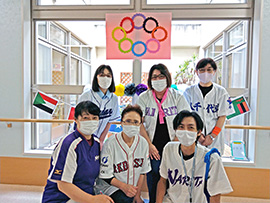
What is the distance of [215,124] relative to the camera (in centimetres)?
199

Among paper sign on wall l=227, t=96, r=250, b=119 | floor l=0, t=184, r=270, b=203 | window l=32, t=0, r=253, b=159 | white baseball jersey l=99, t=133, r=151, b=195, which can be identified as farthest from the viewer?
window l=32, t=0, r=253, b=159

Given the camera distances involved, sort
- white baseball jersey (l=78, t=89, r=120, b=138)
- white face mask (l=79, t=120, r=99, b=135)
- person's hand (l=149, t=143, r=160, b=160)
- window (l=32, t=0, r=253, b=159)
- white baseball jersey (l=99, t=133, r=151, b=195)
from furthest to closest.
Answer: window (l=32, t=0, r=253, b=159)
white baseball jersey (l=78, t=89, r=120, b=138)
person's hand (l=149, t=143, r=160, b=160)
white baseball jersey (l=99, t=133, r=151, b=195)
white face mask (l=79, t=120, r=99, b=135)

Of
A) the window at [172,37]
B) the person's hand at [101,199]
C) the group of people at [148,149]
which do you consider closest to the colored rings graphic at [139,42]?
the window at [172,37]

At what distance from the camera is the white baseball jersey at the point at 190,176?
1343 mm

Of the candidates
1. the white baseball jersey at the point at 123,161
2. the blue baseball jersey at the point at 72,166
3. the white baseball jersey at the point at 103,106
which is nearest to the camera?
the blue baseball jersey at the point at 72,166

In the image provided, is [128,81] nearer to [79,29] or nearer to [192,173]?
[79,29]

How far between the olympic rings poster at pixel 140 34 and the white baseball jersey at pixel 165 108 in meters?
Result: 0.90

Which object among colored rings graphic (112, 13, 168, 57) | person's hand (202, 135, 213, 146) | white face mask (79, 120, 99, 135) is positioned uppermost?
colored rings graphic (112, 13, 168, 57)

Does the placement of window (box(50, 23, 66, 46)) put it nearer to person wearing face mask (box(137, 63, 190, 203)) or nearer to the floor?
person wearing face mask (box(137, 63, 190, 203))

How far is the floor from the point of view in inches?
89.2

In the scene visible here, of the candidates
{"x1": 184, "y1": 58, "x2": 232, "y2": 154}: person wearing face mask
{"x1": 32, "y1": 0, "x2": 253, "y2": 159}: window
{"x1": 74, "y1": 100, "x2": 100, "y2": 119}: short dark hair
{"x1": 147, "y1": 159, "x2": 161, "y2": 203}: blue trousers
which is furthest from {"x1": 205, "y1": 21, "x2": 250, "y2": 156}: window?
{"x1": 74, "y1": 100, "x2": 100, "y2": 119}: short dark hair

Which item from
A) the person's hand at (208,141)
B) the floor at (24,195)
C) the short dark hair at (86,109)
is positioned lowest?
the floor at (24,195)

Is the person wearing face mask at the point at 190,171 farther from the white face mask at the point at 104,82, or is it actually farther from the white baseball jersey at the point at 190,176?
the white face mask at the point at 104,82

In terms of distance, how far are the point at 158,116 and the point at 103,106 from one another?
55cm
